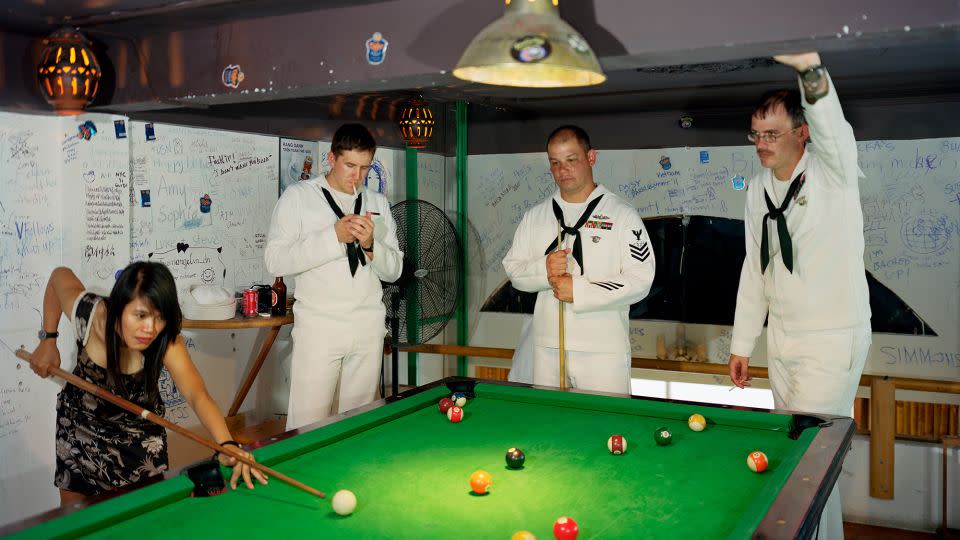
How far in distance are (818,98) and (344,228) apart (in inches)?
74.8

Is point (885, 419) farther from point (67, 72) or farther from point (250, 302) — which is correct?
point (67, 72)

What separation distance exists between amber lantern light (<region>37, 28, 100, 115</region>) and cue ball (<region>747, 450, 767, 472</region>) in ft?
9.46

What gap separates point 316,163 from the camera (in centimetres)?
557

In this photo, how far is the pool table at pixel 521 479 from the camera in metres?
1.80

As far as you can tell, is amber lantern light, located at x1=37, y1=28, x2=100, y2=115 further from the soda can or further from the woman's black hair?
the soda can

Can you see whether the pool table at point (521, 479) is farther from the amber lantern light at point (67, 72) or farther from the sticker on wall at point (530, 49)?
the amber lantern light at point (67, 72)

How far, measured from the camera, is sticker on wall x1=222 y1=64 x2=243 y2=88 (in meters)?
3.44

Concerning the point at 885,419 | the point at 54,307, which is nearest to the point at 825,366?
the point at 885,419

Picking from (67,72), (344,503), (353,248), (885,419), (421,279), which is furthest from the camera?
(421,279)

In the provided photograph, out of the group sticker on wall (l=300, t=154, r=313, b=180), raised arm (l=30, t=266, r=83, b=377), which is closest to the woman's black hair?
raised arm (l=30, t=266, r=83, b=377)

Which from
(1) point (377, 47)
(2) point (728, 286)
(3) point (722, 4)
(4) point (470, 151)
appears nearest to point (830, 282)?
(3) point (722, 4)

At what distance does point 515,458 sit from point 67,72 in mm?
2447

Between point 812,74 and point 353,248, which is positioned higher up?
point 812,74

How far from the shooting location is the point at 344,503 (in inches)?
73.8
